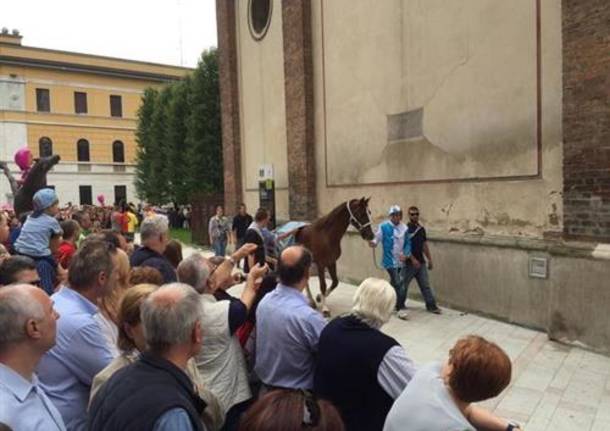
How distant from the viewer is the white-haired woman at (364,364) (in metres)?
2.67

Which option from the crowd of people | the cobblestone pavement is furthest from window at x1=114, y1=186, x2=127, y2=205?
the crowd of people

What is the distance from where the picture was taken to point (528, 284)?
7.77m

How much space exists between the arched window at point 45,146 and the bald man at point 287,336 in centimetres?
4479

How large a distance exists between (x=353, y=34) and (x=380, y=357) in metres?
9.96

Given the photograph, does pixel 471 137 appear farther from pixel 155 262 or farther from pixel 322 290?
pixel 155 262

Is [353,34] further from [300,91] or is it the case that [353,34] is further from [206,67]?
[206,67]

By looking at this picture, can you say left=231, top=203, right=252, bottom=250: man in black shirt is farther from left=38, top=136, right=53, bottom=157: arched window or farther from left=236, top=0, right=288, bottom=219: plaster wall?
left=38, top=136, right=53, bottom=157: arched window

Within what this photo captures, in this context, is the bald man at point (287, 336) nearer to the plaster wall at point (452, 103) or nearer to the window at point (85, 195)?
the plaster wall at point (452, 103)

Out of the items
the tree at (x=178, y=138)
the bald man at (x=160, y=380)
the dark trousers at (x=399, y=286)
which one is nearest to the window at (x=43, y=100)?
the tree at (x=178, y=138)

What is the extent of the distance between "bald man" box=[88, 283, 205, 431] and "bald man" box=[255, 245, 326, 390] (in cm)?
111

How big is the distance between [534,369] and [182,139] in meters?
24.6

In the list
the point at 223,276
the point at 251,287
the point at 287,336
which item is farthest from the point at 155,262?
the point at 287,336

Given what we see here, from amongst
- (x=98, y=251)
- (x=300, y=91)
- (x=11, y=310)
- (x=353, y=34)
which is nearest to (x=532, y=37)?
(x=353, y=34)

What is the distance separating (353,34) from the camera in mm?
11445
